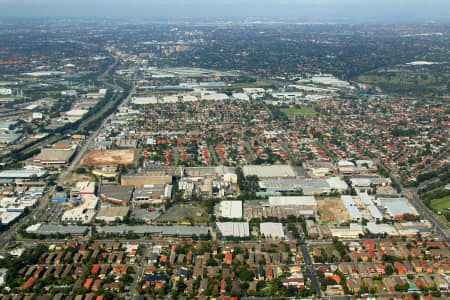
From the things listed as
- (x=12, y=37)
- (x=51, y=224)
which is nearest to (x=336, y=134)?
(x=51, y=224)

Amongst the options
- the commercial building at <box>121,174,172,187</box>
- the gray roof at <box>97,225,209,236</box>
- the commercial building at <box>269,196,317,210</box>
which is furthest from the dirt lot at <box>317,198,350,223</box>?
the commercial building at <box>121,174,172,187</box>

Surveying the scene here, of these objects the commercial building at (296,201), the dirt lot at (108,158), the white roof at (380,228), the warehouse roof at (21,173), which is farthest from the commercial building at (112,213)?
the white roof at (380,228)

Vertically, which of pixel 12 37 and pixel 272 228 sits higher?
pixel 12 37

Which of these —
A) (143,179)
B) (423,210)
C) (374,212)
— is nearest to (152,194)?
(143,179)

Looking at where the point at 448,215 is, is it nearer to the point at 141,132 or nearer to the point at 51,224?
the point at 51,224

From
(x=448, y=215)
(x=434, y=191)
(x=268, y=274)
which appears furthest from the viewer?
(x=434, y=191)

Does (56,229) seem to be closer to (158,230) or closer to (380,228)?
(158,230)
